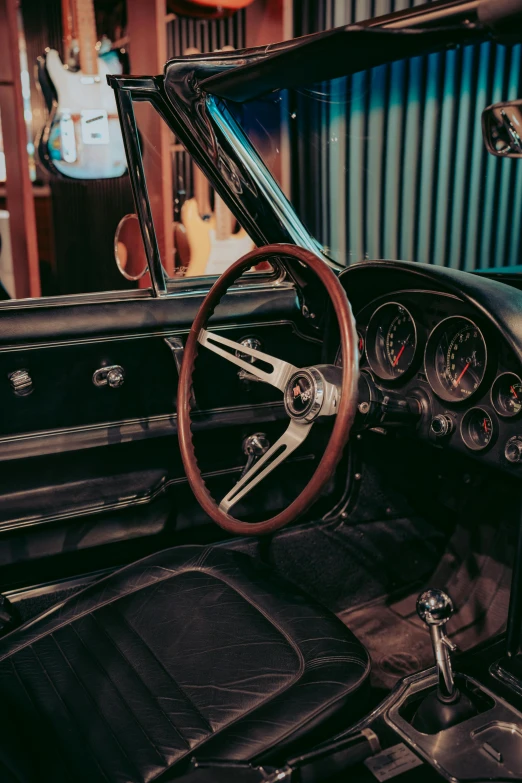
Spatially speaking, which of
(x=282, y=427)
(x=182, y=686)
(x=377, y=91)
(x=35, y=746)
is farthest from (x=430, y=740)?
(x=377, y=91)

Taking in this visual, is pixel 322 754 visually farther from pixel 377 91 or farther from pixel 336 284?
pixel 377 91

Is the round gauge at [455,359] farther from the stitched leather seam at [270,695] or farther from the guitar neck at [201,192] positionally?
the guitar neck at [201,192]

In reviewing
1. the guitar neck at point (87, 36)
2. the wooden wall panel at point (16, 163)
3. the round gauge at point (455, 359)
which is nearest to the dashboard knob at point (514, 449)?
the round gauge at point (455, 359)

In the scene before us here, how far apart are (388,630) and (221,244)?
1.40m

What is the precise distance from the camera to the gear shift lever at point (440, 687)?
1.32 meters

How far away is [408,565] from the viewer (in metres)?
2.30

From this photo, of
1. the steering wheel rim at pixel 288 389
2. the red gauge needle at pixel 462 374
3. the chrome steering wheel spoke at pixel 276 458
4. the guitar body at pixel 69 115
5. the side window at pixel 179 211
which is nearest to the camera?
the steering wheel rim at pixel 288 389

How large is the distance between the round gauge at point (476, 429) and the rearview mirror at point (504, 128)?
0.55 m

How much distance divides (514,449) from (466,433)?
0.44 ft

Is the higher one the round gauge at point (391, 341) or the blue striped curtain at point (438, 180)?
the blue striped curtain at point (438, 180)

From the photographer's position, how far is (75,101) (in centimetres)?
391

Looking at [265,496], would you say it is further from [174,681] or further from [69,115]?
[69,115]

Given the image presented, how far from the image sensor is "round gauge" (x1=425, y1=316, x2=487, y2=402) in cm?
162

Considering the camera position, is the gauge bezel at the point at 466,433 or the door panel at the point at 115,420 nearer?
the gauge bezel at the point at 466,433
